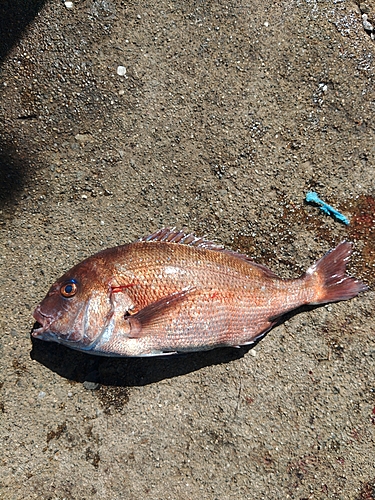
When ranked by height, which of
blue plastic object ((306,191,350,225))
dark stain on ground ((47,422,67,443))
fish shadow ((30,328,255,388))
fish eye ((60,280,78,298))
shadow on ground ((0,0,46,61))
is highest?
blue plastic object ((306,191,350,225))

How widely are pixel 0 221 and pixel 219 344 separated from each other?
6.34 ft

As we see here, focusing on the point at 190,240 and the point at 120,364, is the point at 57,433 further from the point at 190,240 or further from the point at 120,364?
the point at 190,240

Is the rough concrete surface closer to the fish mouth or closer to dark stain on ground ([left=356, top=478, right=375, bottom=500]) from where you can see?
dark stain on ground ([left=356, top=478, right=375, bottom=500])

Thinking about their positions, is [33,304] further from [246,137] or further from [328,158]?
[328,158]

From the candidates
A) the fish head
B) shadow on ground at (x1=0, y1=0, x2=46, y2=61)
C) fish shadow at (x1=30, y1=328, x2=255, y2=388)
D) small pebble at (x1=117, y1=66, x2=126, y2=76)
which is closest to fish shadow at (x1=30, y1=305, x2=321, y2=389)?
fish shadow at (x1=30, y1=328, x2=255, y2=388)

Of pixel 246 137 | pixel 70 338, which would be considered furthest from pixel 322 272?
pixel 70 338

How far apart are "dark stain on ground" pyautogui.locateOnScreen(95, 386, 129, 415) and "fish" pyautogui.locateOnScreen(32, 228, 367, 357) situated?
0.49m

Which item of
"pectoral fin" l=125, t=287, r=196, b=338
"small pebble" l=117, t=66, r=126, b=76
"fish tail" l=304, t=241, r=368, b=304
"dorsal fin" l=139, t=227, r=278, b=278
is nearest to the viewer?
"pectoral fin" l=125, t=287, r=196, b=338

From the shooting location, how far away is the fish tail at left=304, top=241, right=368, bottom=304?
285 cm

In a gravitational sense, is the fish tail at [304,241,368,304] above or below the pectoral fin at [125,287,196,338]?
above

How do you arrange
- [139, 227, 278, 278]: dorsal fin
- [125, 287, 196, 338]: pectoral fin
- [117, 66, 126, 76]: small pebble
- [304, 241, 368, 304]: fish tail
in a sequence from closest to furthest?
[125, 287, 196, 338]: pectoral fin, [139, 227, 278, 278]: dorsal fin, [304, 241, 368, 304]: fish tail, [117, 66, 126, 76]: small pebble

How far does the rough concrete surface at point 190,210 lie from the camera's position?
9.53ft

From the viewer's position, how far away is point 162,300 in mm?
2492

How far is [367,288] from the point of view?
9.70 feet
